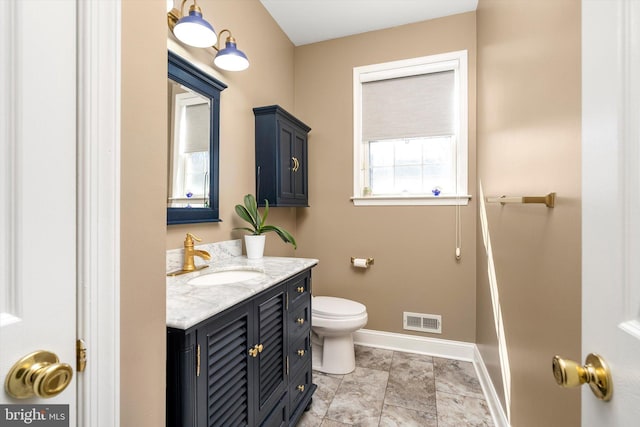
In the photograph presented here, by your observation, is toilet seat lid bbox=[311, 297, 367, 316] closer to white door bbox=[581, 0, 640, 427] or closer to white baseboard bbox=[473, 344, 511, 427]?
white baseboard bbox=[473, 344, 511, 427]

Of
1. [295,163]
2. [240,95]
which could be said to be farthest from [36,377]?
[295,163]

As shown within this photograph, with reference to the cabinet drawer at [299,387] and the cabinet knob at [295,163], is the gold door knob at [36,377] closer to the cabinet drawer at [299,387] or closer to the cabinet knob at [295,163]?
the cabinet drawer at [299,387]

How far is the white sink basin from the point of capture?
4.75 ft

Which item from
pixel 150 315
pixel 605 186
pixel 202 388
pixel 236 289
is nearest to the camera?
pixel 605 186

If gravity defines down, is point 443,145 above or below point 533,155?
above

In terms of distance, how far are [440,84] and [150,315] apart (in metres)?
2.65

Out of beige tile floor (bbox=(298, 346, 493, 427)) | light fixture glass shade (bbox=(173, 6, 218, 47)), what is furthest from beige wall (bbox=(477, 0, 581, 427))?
light fixture glass shade (bbox=(173, 6, 218, 47))

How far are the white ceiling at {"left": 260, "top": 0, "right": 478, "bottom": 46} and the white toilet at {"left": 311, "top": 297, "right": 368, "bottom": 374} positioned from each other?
2.37m

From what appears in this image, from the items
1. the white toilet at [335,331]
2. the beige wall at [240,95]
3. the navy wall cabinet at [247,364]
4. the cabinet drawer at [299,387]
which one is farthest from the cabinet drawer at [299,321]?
the beige wall at [240,95]

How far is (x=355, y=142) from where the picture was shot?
2.65 meters

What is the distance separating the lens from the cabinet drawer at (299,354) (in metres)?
1.54

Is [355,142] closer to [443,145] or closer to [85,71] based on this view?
[443,145]

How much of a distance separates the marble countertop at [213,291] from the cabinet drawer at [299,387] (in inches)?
24.0

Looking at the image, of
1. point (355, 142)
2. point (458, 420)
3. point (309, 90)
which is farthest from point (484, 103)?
point (458, 420)
